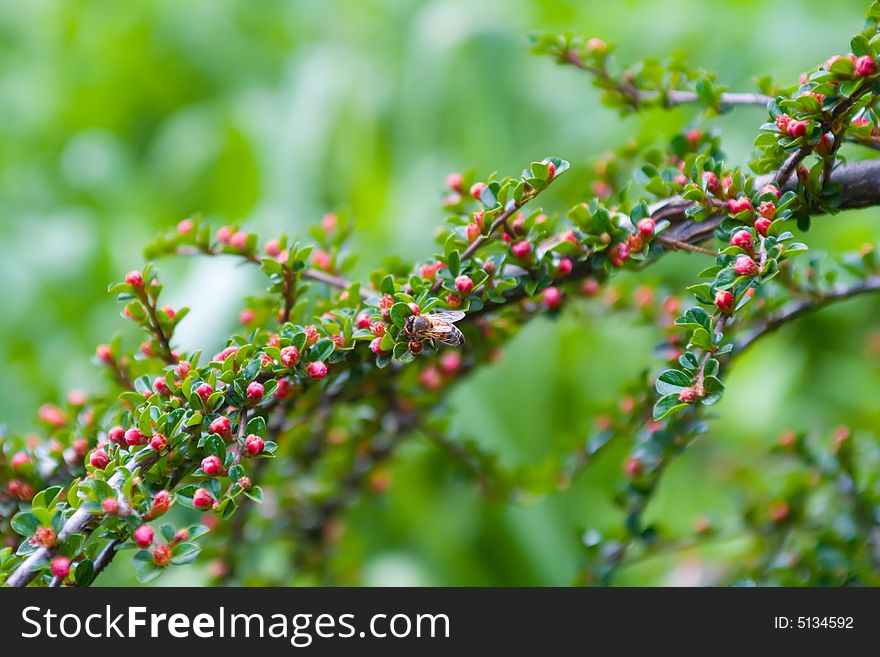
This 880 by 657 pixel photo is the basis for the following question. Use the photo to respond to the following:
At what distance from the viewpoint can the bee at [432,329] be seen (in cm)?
69

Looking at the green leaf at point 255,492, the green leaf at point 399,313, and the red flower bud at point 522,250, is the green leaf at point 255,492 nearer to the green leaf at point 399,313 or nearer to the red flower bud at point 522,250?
the green leaf at point 399,313

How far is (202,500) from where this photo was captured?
64 centimetres

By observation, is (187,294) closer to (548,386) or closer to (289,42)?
(548,386)

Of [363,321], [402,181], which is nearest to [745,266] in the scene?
[363,321]

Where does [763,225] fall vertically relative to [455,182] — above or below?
below

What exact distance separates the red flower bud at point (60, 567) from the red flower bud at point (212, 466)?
4.4 inches

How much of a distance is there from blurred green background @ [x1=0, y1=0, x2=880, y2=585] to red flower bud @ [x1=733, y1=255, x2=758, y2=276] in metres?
0.96

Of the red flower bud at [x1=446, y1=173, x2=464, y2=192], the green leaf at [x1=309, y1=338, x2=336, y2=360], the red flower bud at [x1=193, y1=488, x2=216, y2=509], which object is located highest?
the red flower bud at [x1=446, y1=173, x2=464, y2=192]

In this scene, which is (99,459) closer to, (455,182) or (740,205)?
(455,182)

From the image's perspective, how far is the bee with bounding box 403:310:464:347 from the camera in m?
0.69

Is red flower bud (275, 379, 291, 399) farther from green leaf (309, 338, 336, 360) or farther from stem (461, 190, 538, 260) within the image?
stem (461, 190, 538, 260)

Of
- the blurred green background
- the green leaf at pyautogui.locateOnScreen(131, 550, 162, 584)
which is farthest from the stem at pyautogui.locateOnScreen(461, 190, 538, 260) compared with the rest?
the blurred green background

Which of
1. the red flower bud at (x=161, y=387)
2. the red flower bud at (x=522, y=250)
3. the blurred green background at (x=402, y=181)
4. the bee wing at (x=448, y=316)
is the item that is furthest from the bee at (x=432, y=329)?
the blurred green background at (x=402, y=181)

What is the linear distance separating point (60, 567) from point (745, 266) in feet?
1.74
